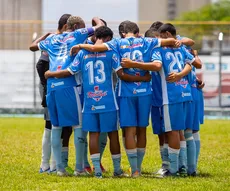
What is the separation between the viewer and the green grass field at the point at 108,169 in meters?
8.47

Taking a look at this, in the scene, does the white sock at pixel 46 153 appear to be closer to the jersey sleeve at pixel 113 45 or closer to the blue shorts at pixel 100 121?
the blue shorts at pixel 100 121

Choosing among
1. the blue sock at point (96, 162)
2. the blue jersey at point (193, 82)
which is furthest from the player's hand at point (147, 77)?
the blue sock at point (96, 162)

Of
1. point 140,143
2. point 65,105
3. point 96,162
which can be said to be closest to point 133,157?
point 140,143

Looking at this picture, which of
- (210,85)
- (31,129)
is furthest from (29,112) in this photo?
(31,129)

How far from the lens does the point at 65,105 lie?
30.8 ft

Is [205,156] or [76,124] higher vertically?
[76,124]

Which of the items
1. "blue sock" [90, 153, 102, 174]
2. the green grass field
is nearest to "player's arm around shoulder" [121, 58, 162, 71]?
"blue sock" [90, 153, 102, 174]

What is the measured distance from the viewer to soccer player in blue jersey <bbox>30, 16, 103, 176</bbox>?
30.8ft

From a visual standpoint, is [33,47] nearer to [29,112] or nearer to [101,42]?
[101,42]

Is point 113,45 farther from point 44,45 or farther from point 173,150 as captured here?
point 173,150

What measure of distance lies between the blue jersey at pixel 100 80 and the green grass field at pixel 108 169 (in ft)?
2.74

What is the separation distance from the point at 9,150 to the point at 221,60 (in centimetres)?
1417

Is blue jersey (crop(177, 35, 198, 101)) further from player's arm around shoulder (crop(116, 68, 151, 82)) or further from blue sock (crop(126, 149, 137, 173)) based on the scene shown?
blue sock (crop(126, 149, 137, 173))

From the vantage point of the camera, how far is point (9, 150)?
1270cm
